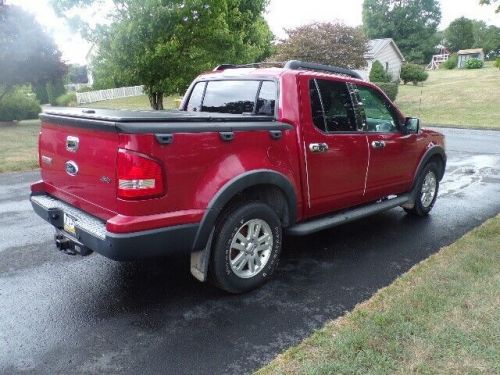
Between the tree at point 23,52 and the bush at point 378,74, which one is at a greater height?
the tree at point 23,52

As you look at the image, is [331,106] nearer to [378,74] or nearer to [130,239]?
[130,239]

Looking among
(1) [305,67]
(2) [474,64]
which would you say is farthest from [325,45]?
(2) [474,64]

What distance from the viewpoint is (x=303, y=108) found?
4.16 m

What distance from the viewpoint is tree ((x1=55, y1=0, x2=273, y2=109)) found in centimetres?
1198

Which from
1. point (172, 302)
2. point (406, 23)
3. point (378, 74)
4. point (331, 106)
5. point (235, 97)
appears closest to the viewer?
point (172, 302)

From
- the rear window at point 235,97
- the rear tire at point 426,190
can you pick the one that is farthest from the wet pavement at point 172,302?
the rear window at point 235,97

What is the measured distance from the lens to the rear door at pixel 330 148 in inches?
166

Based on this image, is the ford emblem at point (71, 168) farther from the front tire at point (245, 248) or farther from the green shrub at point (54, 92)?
the green shrub at point (54, 92)

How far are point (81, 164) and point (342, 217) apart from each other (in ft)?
8.49

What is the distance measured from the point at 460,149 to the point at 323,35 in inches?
697

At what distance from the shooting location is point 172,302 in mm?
3754

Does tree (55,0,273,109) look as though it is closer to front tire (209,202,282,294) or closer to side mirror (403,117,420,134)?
side mirror (403,117,420,134)

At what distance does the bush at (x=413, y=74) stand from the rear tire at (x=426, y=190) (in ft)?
128

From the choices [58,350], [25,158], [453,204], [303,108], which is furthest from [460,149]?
[58,350]
